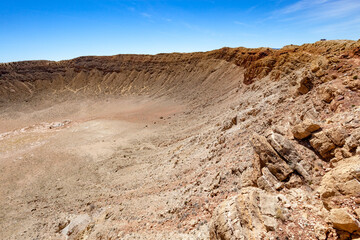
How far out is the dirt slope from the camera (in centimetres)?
580

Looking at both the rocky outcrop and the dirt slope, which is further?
the dirt slope

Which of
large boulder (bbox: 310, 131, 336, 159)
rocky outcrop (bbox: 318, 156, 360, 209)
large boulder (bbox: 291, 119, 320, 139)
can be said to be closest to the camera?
rocky outcrop (bbox: 318, 156, 360, 209)

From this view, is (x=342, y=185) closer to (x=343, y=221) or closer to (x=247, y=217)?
(x=343, y=221)

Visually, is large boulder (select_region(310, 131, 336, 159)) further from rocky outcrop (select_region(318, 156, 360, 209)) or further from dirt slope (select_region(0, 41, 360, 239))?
rocky outcrop (select_region(318, 156, 360, 209))

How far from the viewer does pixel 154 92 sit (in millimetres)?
48656

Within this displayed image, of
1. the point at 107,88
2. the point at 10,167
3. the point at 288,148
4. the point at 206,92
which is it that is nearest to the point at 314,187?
the point at 288,148

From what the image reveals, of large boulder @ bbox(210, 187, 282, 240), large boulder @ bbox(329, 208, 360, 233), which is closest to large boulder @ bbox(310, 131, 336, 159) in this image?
large boulder @ bbox(210, 187, 282, 240)

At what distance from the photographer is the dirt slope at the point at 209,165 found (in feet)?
19.0

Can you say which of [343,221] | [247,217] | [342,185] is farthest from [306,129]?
[247,217]

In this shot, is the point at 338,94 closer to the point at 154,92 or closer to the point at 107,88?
the point at 154,92

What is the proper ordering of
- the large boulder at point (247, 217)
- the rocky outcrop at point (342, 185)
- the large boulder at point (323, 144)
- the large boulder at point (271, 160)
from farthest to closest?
the large boulder at point (271, 160) → the large boulder at point (323, 144) → the large boulder at point (247, 217) → the rocky outcrop at point (342, 185)

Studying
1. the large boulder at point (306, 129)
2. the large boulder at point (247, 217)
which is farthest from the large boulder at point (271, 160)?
the large boulder at point (306, 129)

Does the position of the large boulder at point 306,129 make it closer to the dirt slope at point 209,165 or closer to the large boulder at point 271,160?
the dirt slope at point 209,165

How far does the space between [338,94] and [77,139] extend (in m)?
27.9
